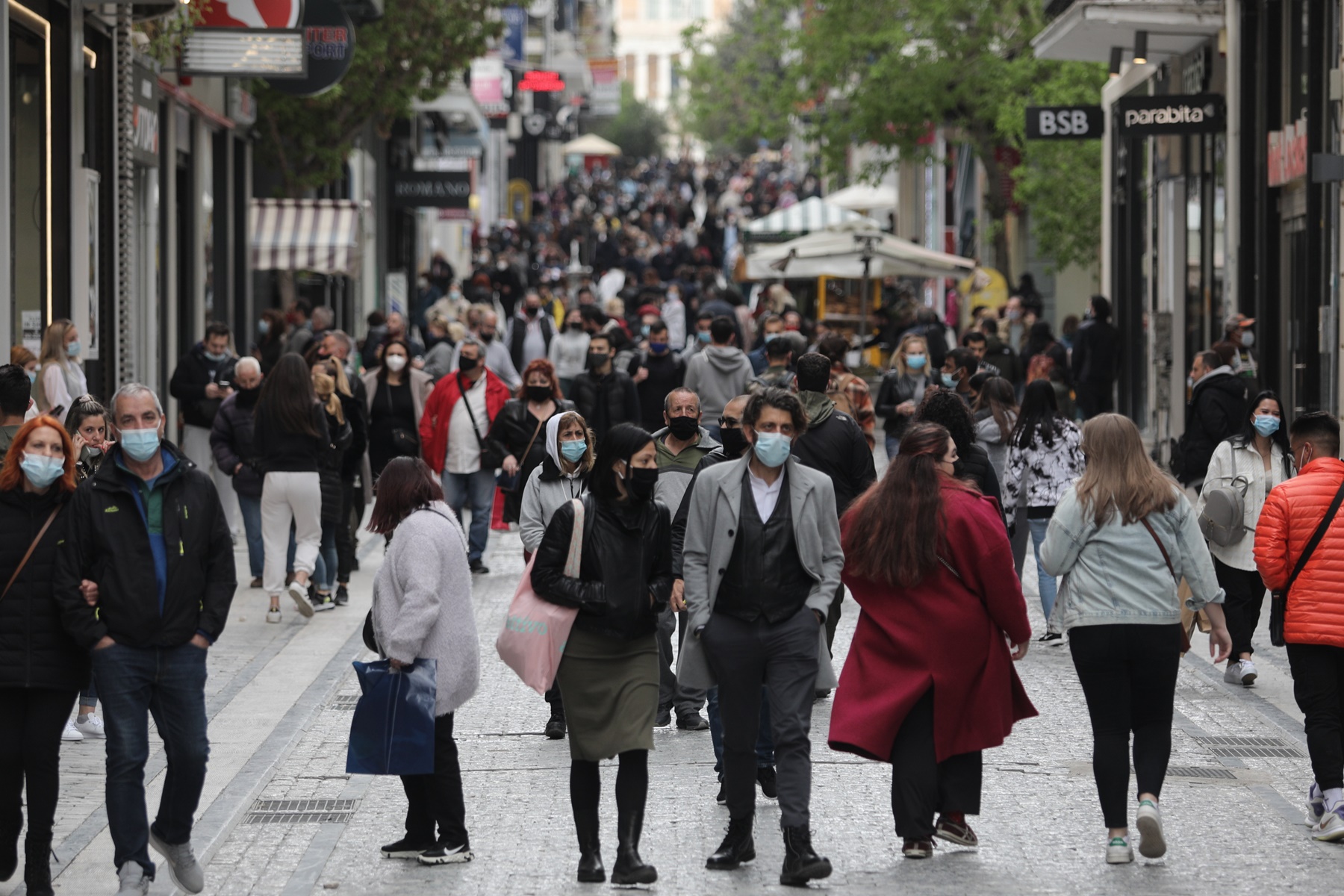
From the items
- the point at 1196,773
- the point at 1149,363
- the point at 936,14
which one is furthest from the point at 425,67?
the point at 1196,773

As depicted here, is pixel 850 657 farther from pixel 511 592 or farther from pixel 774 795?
pixel 511 592

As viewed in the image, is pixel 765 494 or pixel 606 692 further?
pixel 765 494

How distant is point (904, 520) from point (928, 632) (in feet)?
1.37

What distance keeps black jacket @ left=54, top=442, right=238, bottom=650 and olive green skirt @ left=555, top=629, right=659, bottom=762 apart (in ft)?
3.98

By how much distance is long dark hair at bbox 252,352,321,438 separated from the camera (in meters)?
12.4

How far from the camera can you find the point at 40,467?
634 cm

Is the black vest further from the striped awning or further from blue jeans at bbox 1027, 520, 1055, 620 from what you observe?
the striped awning

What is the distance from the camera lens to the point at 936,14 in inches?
1168

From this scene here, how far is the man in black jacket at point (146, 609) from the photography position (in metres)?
6.32

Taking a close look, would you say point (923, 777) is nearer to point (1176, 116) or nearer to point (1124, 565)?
point (1124, 565)

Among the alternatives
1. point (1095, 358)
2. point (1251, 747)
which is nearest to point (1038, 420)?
point (1251, 747)

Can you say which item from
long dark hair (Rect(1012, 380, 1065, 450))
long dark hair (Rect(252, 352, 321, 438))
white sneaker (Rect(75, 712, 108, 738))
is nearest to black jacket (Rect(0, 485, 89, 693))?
white sneaker (Rect(75, 712, 108, 738))

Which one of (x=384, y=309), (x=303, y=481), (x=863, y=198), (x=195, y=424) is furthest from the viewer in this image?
(x=863, y=198)

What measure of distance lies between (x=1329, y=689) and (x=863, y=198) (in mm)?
34198
